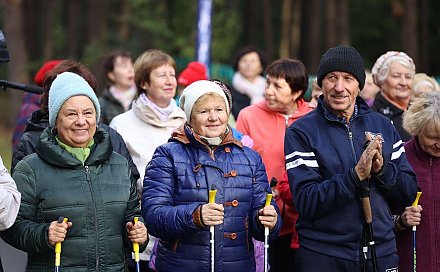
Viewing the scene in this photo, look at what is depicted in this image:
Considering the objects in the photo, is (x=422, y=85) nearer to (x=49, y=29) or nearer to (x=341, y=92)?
(x=341, y=92)

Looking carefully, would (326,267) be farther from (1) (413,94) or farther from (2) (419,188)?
(1) (413,94)

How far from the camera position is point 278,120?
22.0 ft

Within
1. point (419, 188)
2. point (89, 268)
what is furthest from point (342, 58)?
point (89, 268)

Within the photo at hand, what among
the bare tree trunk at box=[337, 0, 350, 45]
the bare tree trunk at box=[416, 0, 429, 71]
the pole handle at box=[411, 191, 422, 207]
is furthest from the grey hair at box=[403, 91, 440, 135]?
the bare tree trunk at box=[337, 0, 350, 45]

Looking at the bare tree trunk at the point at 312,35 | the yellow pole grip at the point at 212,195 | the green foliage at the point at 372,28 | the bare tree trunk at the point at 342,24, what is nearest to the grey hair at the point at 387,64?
the yellow pole grip at the point at 212,195

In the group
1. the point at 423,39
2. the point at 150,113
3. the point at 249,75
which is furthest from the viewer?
the point at 423,39

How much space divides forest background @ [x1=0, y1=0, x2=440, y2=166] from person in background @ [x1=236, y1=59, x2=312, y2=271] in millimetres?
16993

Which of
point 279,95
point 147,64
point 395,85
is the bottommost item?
point 279,95

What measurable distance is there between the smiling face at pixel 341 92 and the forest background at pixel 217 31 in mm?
18493

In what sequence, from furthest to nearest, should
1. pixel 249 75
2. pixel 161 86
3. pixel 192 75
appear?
pixel 249 75, pixel 192 75, pixel 161 86

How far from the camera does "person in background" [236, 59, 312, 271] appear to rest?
6.46 m

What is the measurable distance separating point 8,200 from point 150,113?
7.33 ft

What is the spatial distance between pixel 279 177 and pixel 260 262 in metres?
0.80

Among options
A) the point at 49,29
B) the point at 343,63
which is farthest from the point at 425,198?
the point at 49,29
